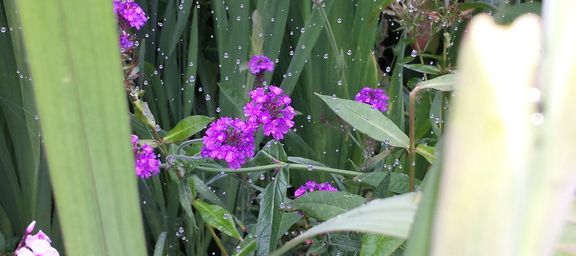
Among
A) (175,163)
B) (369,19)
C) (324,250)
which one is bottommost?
(324,250)

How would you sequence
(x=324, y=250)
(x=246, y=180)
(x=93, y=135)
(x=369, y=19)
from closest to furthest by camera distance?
(x=93, y=135) < (x=324, y=250) < (x=246, y=180) < (x=369, y=19)

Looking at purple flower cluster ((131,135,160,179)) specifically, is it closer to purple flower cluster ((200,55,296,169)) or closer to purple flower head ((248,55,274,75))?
purple flower cluster ((200,55,296,169))

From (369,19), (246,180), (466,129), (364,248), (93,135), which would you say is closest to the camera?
(466,129)

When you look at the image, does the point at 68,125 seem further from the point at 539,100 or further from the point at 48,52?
the point at 539,100

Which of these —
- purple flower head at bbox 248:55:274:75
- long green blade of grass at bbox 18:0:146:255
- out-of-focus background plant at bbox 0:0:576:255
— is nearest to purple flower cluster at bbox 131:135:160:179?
out-of-focus background plant at bbox 0:0:576:255

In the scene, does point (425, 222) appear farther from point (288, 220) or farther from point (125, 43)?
point (125, 43)

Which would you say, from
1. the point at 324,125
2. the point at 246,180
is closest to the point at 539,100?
the point at 246,180
